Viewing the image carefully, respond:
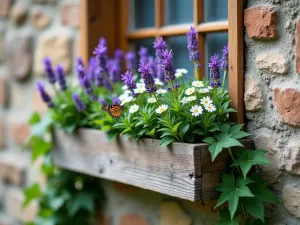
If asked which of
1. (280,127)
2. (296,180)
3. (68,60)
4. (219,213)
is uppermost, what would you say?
(68,60)

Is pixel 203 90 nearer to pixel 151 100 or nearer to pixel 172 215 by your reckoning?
pixel 151 100

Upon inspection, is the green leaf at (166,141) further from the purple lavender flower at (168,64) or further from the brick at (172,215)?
the brick at (172,215)

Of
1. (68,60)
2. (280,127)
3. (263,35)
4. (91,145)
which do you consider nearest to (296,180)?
(280,127)

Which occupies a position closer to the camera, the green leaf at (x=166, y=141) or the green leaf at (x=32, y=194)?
the green leaf at (x=166, y=141)

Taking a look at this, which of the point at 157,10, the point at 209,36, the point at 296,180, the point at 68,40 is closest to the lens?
the point at 296,180

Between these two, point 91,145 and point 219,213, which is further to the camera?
point 91,145

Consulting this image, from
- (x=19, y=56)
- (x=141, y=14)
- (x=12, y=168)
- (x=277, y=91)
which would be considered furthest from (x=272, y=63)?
(x=12, y=168)

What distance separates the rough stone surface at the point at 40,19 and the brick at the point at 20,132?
0.57 metres

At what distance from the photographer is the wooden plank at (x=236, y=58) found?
1.61m

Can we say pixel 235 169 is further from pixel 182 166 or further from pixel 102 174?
pixel 102 174

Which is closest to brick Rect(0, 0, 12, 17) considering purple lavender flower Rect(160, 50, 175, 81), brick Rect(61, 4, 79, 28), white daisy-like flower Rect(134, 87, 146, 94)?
brick Rect(61, 4, 79, 28)

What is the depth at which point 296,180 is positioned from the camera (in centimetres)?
150

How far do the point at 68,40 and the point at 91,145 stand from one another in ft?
2.27

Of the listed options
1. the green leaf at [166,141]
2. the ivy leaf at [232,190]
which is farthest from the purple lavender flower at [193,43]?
the ivy leaf at [232,190]
